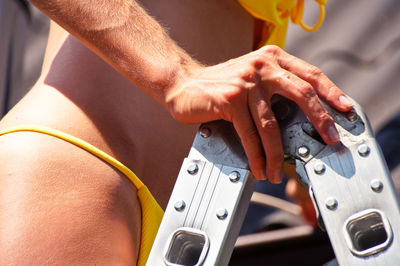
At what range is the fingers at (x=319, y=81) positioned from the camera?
716 millimetres

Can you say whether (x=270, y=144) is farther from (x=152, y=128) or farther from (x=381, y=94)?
(x=381, y=94)

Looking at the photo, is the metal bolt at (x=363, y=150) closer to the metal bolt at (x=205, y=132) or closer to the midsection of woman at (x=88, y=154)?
the metal bolt at (x=205, y=132)

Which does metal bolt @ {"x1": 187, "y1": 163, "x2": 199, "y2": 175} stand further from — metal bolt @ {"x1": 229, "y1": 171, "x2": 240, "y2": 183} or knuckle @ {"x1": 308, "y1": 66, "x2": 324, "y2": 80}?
knuckle @ {"x1": 308, "y1": 66, "x2": 324, "y2": 80}

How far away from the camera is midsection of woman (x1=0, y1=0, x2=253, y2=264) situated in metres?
0.81

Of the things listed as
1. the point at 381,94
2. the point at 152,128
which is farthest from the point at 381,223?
the point at 381,94

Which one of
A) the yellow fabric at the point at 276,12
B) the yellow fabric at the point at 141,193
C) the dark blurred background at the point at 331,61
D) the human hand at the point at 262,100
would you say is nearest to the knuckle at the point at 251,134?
the human hand at the point at 262,100

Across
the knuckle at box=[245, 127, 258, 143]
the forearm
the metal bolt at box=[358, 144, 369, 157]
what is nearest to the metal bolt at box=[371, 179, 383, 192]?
the metal bolt at box=[358, 144, 369, 157]

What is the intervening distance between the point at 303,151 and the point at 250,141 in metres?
0.06

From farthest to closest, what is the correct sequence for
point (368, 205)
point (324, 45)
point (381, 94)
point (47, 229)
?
point (324, 45)
point (381, 94)
point (47, 229)
point (368, 205)

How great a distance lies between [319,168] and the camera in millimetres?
688

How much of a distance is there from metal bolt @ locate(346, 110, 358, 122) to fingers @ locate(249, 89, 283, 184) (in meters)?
0.08

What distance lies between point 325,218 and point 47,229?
0.35 m

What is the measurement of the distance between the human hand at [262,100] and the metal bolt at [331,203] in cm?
7

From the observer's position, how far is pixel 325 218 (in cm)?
66
